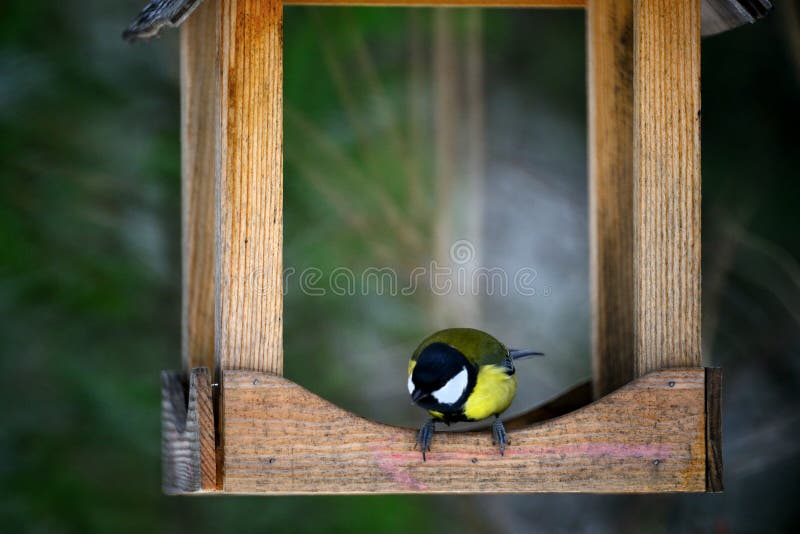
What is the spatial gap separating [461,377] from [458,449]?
390 mm

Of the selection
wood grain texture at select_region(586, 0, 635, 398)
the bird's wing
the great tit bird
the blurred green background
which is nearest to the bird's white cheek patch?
the great tit bird

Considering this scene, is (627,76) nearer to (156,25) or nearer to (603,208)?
(603,208)

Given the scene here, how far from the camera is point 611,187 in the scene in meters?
2.94

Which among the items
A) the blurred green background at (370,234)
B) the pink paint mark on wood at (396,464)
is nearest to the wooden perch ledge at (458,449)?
the pink paint mark on wood at (396,464)

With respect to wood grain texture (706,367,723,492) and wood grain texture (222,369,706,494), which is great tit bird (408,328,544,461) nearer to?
wood grain texture (222,369,706,494)

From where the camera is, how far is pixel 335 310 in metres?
4.38

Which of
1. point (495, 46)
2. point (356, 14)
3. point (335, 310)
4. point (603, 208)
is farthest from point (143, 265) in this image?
point (603, 208)

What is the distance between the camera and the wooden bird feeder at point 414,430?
233 cm

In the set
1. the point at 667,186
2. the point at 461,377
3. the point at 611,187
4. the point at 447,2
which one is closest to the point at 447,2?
the point at 447,2

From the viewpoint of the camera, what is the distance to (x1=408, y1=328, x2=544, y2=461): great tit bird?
8.77ft

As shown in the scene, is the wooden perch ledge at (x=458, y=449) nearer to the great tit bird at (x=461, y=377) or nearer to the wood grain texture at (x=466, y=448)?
the wood grain texture at (x=466, y=448)

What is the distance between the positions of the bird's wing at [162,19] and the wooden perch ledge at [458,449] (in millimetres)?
675

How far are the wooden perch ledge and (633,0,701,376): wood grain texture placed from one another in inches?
3.6

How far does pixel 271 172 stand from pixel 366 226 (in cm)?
194
